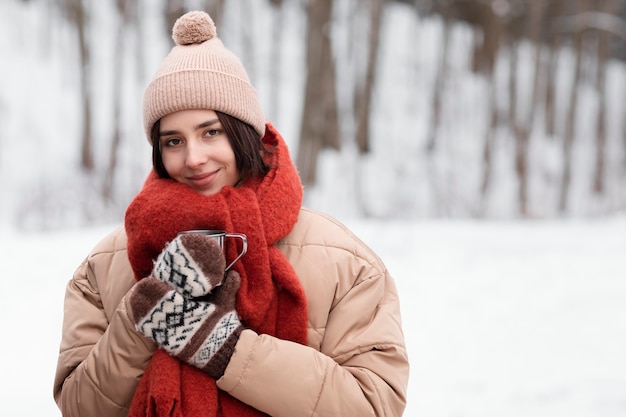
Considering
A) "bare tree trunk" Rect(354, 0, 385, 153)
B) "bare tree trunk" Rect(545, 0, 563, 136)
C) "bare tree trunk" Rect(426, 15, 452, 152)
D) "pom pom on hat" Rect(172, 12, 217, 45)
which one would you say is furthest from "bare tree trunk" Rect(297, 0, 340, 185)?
"pom pom on hat" Rect(172, 12, 217, 45)

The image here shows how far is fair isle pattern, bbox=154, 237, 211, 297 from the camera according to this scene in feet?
5.16

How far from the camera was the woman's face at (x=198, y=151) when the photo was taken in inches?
71.6

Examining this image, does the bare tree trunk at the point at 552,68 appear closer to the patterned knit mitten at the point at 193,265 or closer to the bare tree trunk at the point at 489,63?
the bare tree trunk at the point at 489,63

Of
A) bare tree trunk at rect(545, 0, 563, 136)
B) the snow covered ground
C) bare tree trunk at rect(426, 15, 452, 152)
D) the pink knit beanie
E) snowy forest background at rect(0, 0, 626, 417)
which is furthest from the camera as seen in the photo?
bare tree trunk at rect(426, 15, 452, 152)

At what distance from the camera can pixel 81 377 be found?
181 centimetres

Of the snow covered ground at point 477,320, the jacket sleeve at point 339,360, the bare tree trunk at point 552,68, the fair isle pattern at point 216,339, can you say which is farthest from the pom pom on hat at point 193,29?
the bare tree trunk at point 552,68

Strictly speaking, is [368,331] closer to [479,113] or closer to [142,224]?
[142,224]

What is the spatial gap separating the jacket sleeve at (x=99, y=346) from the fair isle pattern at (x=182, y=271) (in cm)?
22

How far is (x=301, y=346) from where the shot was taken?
1743 mm

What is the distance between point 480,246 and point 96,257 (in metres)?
6.45

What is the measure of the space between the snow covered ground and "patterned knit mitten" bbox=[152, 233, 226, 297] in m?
2.41

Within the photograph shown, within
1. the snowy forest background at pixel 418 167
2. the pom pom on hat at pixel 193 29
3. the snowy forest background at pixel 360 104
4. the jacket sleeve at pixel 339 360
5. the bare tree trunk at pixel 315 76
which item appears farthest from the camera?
the snowy forest background at pixel 360 104

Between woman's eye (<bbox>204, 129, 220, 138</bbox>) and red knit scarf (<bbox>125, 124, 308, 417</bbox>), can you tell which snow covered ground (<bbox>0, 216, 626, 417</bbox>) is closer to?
red knit scarf (<bbox>125, 124, 308, 417</bbox>)

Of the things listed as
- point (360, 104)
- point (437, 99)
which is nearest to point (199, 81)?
point (360, 104)
